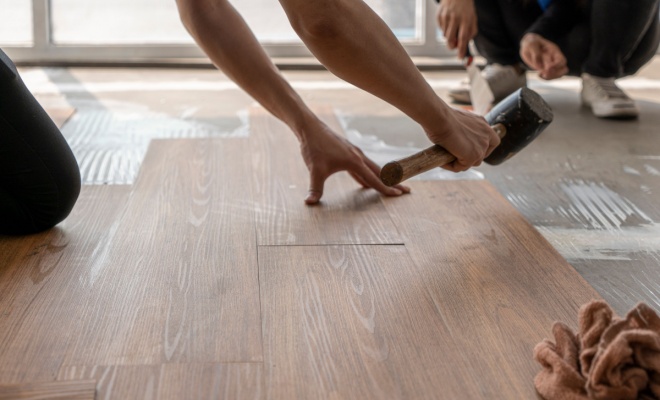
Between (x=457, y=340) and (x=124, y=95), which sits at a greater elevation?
(x=457, y=340)

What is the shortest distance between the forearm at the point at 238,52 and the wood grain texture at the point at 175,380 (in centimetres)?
100

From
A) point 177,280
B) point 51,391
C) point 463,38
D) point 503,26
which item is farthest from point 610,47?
point 51,391

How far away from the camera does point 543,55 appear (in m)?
3.15

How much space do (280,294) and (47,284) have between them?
462 mm

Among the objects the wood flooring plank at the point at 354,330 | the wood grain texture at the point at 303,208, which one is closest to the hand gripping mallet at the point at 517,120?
the wood grain texture at the point at 303,208

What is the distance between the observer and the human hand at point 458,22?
9.79 feet

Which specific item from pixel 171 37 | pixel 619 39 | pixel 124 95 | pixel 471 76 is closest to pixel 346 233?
pixel 471 76

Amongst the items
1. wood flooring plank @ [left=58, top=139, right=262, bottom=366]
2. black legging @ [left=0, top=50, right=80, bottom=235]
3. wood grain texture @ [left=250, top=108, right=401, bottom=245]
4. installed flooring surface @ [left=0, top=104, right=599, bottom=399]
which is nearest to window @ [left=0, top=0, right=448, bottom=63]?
wood grain texture @ [left=250, top=108, right=401, bottom=245]

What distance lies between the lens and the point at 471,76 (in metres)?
3.29

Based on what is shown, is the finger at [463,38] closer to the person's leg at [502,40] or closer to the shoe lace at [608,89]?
the person's leg at [502,40]

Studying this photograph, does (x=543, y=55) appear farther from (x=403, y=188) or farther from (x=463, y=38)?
(x=403, y=188)

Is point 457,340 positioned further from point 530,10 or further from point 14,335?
point 530,10

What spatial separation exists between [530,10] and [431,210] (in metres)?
1.59

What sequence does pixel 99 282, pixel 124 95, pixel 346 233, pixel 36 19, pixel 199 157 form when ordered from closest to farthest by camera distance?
pixel 99 282, pixel 346 233, pixel 199 157, pixel 124 95, pixel 36 19
